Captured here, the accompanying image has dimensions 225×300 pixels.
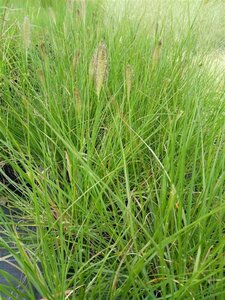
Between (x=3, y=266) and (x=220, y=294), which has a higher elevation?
(x=220, y=294)

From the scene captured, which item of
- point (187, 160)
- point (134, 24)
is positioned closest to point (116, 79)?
point (187, 160)

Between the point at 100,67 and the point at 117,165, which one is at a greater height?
the point at 100,67

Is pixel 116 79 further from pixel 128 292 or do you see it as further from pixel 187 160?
pixel 128 292

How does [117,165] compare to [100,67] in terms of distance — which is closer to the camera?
[100,67]

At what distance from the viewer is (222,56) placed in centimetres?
203

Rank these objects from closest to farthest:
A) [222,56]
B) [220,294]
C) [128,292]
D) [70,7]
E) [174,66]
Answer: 1. [220,294]
2. [128,292]
3. [70,7]
4. [174,66]
5. [222,56]

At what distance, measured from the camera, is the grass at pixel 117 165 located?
2.30 ft

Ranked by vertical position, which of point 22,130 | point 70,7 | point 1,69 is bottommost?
point 22,130

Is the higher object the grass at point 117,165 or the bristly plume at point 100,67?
the bristly plume at point 100,67

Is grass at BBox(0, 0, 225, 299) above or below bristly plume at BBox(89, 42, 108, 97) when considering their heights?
below

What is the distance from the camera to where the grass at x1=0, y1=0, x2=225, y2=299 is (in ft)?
2.30

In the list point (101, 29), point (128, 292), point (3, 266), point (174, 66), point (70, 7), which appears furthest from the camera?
point (101, 29)

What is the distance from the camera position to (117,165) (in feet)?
3.08

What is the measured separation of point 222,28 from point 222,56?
0.16 meters
